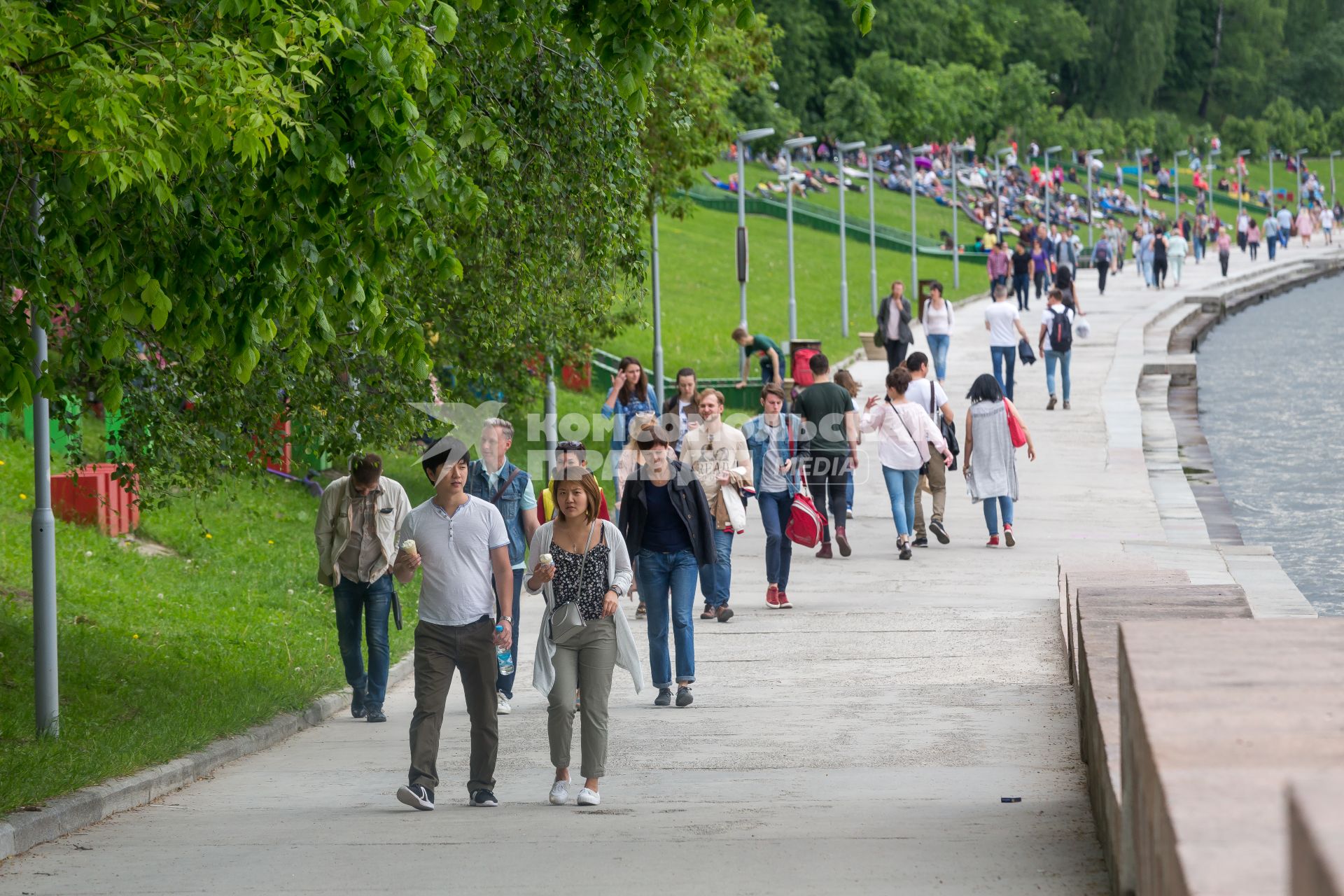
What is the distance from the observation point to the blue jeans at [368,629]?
11523mm

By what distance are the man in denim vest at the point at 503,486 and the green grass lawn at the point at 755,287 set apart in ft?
58.5

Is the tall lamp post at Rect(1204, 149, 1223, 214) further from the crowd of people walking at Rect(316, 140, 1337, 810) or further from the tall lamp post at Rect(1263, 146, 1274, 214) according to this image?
the crowd of people walking at Rect(316, 140, 1337, 810)

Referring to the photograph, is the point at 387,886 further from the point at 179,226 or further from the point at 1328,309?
the point at 1328,309

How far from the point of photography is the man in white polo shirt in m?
8.83

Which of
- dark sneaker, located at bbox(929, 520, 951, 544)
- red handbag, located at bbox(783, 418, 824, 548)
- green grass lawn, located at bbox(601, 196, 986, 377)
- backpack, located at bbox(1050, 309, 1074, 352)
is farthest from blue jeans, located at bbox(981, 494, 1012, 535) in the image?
green grass lawn, located at bbox(601, 196, 986, 377)

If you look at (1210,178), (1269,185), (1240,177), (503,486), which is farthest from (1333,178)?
(503,486)

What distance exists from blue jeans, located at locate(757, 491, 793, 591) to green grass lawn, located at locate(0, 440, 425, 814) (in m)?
2.90

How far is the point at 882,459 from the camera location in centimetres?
1678

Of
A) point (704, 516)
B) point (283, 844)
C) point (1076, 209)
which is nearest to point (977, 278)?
point (1076, 209)

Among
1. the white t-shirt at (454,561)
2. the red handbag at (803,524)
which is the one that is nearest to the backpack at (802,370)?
the red handbag at (803,524)

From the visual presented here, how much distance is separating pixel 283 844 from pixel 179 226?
2733 millimetres

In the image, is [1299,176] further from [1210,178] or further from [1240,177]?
[1210,178]

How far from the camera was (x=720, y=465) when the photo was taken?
44.6 feet

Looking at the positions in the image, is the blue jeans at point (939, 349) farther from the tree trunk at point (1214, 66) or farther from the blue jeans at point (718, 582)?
the tree trunk at point (1214, 66)
